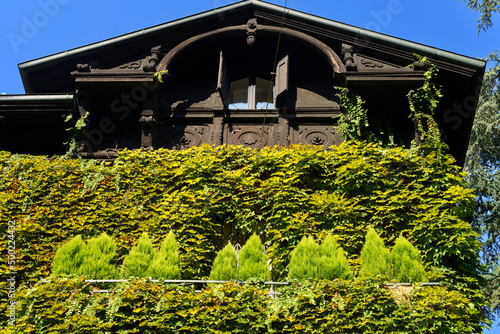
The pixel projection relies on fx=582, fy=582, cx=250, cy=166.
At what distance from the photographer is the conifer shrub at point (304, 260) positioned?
8.23 meters

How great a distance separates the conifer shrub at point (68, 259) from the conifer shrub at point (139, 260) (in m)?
0.69

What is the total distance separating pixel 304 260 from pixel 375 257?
1.03 meters

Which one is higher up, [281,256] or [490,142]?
[490,142]

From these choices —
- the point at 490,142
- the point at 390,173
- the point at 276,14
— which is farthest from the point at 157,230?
the point at 490,142

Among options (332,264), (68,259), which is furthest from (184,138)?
(332,264)

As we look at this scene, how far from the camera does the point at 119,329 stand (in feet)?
25.9

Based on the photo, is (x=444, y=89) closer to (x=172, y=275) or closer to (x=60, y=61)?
(x=172, y=275)

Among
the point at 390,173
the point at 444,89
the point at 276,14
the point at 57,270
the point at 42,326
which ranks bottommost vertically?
the point at 42,326

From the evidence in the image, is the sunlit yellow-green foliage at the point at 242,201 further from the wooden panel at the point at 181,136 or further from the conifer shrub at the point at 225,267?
the wooden panel at the point at 181,136

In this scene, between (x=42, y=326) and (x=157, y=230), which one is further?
(x=157, y=230)

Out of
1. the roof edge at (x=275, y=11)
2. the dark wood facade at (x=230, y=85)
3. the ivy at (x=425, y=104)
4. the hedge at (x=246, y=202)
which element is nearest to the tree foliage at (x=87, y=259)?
the hedge at (x=246, y=202)

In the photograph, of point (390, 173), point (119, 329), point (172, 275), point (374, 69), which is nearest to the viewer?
point (119, 329)

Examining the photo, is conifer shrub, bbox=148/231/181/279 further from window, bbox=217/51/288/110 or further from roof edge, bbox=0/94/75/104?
roof edge, bbox=0/94/75/104

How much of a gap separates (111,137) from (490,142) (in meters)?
14.9
